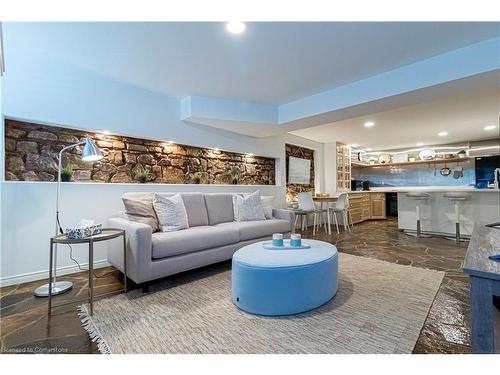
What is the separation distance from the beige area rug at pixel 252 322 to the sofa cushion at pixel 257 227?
2.76ft

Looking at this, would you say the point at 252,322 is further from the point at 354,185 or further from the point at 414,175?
the point at 414,175

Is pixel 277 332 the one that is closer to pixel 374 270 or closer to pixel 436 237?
pixel 374 270

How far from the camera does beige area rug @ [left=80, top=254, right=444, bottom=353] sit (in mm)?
1453

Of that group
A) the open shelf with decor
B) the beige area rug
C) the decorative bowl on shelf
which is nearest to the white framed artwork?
the open shelf with decor

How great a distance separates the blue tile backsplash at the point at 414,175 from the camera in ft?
23.0

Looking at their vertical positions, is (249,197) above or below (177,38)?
below

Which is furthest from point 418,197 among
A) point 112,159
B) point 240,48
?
point 112,159

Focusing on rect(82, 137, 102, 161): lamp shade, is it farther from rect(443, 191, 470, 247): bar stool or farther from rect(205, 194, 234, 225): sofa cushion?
rect(443, 191, 470, 247): bar stool

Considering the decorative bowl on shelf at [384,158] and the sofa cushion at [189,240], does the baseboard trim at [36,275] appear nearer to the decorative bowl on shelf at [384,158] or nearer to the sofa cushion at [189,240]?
the sofa cushion at [189,240]

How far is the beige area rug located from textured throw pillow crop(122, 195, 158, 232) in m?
0.68

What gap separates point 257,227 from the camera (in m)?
3.38
